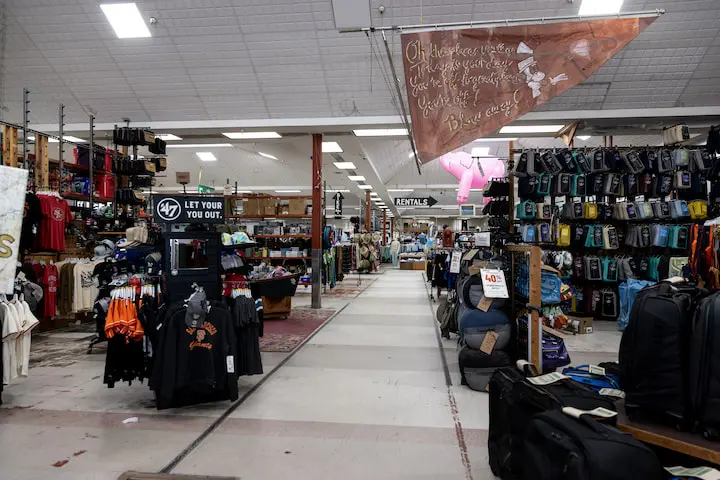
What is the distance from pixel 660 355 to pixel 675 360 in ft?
0.17

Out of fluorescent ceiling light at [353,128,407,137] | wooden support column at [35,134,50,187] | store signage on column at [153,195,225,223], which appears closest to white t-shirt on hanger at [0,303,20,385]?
store signage on column at [153,195,225,223]

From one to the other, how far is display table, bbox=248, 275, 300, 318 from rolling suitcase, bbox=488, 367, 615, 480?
5304 mm

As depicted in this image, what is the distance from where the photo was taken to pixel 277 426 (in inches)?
125

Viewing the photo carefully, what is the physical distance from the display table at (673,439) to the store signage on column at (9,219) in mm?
Result: 3933

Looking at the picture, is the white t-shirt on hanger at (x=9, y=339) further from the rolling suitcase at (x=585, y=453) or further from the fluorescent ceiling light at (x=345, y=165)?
the fluorescent ceiling light at (x=345, y=165)

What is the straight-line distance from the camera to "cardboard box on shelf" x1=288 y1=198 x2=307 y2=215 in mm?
9680

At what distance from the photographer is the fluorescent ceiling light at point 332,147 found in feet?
35.0

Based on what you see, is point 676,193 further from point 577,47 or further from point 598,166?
point 577,47

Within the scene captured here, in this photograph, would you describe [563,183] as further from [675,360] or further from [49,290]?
[49,290]

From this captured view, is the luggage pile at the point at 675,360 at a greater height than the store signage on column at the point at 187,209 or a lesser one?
lesser

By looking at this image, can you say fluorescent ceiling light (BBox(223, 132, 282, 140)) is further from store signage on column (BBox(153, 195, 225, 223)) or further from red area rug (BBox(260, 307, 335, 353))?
store signage on column (BBox(153, 195, 225, 223))

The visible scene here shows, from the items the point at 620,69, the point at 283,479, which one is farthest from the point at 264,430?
the point at 620,69

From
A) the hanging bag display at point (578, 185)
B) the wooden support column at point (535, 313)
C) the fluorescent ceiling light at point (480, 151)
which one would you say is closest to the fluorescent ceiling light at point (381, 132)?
the hanging bag display at point (578, 185)

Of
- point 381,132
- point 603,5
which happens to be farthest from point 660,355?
point 381,132
